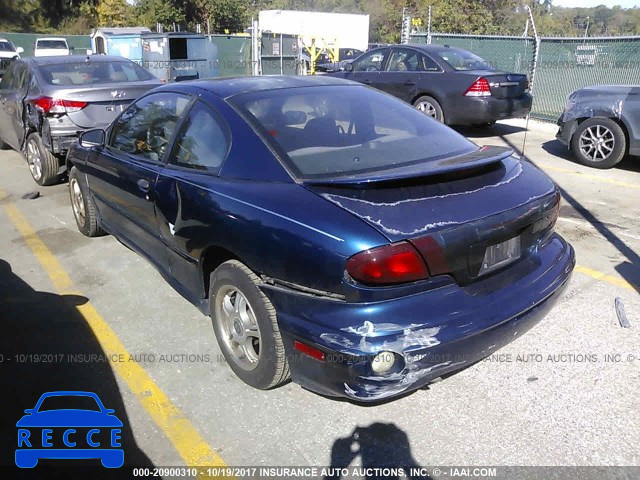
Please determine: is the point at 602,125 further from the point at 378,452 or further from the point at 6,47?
the point at 6,47

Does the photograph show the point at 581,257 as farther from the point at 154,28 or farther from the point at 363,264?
the point at 154,28

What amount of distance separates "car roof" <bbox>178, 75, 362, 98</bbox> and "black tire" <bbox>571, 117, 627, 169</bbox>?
5214mm

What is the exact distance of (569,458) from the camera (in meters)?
2.56

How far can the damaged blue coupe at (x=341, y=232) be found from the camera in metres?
2.41

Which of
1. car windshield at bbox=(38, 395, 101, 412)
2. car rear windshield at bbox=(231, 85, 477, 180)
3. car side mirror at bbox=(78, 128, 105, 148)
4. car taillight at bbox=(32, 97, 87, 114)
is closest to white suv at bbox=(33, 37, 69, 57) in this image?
car taillight at bbox=(32, 97, 87, 114)

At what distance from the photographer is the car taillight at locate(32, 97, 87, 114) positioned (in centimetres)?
670

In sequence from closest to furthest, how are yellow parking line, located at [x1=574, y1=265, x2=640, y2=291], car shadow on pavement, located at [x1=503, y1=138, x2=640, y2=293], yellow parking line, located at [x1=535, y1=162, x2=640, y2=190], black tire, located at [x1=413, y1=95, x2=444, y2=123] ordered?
yellow parking line, located at [x1=574, y1=265, x2=640, y2=291], car shadow on pavement, located at [x1=503, y1=138, x2=640, y2=293], yellow parking line, located at [x1=535, y1=162, x2=640, y2=190], black tire, located at [x1=413, y1=95, x2=444, y2=123]

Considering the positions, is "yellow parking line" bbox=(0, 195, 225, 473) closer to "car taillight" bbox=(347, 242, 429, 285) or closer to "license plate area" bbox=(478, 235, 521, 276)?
"car taillight" bbox=(347, 242, 429, 285)

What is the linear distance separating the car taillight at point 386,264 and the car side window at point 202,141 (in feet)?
3.92

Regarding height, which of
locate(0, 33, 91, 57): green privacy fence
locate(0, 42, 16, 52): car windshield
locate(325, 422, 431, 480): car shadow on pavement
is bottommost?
locate(325, 422, 431, 480): car shadow on pavement

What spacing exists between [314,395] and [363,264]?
106 cm

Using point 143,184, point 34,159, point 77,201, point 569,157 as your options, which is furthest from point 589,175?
point 34,159

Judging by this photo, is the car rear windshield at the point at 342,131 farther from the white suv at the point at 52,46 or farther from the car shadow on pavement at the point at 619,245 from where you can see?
the white suv at the point at 52,46

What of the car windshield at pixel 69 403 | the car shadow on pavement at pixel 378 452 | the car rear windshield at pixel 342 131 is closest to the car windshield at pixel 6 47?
the car rear windshield at pixel 342 131
